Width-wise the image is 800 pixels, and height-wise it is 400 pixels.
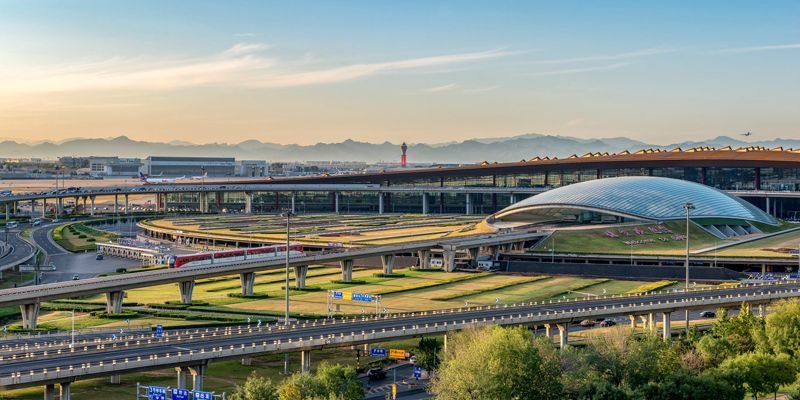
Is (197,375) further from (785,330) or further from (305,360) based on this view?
(785,330)

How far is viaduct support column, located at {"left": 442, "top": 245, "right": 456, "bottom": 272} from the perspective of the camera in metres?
120

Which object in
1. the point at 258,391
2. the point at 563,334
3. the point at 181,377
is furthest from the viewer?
the point at 563,334

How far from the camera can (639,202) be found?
146 meters

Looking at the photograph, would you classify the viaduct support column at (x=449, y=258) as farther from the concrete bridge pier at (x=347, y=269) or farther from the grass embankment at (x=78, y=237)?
the grass embankment at (x=78, y=237)

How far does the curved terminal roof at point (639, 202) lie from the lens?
144m

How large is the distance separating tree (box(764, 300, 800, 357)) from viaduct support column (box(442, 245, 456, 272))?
52180 mm

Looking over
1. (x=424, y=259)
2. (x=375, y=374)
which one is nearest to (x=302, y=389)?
(x=375, y=374)

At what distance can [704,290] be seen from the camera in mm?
91000

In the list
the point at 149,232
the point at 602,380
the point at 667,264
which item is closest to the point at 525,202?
the point at 667,264

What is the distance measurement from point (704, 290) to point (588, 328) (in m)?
14.4

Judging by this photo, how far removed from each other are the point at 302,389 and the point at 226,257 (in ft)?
205

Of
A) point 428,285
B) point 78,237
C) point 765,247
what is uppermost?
point 765,247

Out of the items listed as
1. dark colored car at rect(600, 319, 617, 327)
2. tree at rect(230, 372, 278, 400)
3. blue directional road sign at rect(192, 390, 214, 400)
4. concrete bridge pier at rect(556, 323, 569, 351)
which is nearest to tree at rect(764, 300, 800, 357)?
concrete bridge pier at rect(556, 323, 569, 351)

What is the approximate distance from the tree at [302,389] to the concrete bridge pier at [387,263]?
64.6 meters
